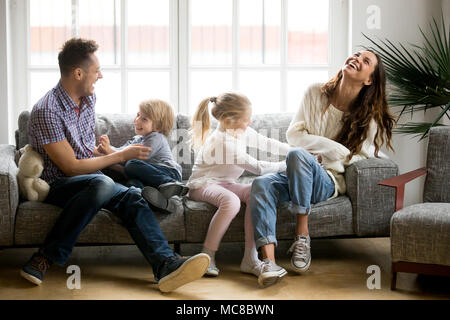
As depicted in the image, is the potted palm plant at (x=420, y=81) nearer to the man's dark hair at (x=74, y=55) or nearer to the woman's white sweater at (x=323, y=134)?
the woman's white sweater at (x=323, y=134)

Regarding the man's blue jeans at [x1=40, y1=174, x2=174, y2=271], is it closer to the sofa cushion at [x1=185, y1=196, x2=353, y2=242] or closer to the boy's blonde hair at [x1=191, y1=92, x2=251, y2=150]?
the sofa cushion at [x1=185, y1=196, x2=353, y2=242]

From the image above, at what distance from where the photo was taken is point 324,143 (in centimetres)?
329

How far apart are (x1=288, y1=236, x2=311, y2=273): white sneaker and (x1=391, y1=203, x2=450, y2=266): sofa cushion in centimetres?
40

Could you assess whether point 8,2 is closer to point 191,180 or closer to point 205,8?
point 205,8

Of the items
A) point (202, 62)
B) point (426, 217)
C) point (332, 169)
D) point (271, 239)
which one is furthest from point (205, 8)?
point (426, 217)

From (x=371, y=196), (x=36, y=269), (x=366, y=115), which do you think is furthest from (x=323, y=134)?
(x=36, y=269)

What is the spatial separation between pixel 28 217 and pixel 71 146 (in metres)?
0.37

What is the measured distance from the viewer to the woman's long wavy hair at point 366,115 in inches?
131

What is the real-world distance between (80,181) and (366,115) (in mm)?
1397

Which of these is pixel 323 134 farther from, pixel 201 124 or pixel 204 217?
→ pixel 204 217

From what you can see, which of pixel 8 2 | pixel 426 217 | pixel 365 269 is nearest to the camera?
pixel 426 217

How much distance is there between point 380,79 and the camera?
333 centimetres

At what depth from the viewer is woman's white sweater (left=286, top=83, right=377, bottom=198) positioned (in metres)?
3.28

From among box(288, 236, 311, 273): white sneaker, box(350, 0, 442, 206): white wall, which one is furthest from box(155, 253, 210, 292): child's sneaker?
box(350, 0, 442, 206): white wall
